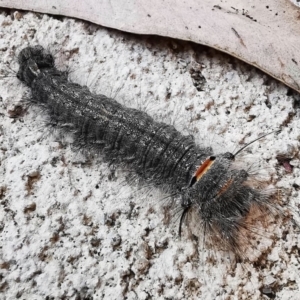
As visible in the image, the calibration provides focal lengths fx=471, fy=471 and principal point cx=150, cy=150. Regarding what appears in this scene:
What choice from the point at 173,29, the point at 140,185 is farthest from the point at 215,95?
the point at 140,185

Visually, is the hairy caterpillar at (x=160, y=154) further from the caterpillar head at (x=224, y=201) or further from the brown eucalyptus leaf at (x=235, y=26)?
the brown eucalyptus leaf at (x=235, y=26)

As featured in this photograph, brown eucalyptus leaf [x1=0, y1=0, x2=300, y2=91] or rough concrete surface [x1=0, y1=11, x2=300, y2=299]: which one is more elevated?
brown eucalyptus leaf [x1=0, y1=0, x2=300, y2=91]

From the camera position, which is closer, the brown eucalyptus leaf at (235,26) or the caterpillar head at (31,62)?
the brown eucalyptus leaf at (235,26)

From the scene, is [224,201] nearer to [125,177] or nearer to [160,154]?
[160,154]

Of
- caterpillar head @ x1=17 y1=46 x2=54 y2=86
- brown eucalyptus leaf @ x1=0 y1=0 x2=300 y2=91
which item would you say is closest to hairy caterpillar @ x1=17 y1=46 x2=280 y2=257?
caterpillar head @ x1=17 y1=46 x2=54 y2=86

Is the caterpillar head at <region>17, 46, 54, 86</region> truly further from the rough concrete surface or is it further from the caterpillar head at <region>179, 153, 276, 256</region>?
the caterpillar head at <region>179, 153, 276, 256</region>

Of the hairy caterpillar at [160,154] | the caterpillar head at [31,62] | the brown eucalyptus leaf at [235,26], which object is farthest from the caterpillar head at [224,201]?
the caterpillar head at [31,62]

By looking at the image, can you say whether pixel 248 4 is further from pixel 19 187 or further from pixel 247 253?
pixel 19 187

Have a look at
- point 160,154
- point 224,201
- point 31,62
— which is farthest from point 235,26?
point 31,62
